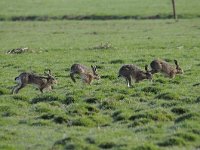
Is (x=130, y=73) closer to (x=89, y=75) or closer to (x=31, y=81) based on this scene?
(x=89, y=75)

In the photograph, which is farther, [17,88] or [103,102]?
[17,88]

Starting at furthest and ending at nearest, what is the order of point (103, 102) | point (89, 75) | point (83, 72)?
point (89, 75) < point (83, 72) < point (103, 102)

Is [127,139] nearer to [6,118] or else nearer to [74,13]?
[6,118]

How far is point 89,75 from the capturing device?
21.0 metres

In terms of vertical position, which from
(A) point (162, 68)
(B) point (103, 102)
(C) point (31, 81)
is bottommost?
(B) point (103, 102)

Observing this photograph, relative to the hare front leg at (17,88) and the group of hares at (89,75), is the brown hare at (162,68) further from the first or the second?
the hare front leg at (17,88)

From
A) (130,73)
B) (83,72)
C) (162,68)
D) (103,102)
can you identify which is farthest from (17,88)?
(162,68)

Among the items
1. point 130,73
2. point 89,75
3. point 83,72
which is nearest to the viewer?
point 130,73

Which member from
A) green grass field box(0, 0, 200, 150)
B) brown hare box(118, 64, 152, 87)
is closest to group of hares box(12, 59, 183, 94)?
brown hare box(118, 64, 152, 87)

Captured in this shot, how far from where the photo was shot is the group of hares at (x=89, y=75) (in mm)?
19156

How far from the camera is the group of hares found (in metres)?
19.2

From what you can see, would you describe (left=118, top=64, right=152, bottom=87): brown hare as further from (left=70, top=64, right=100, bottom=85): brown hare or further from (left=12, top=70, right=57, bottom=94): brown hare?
(left=12, top=70, right=57, bottom=94): brown hare

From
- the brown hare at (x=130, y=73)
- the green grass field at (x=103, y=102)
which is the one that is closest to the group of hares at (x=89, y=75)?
the brown hare at (x=130, y=73)

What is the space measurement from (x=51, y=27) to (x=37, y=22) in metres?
6.25
